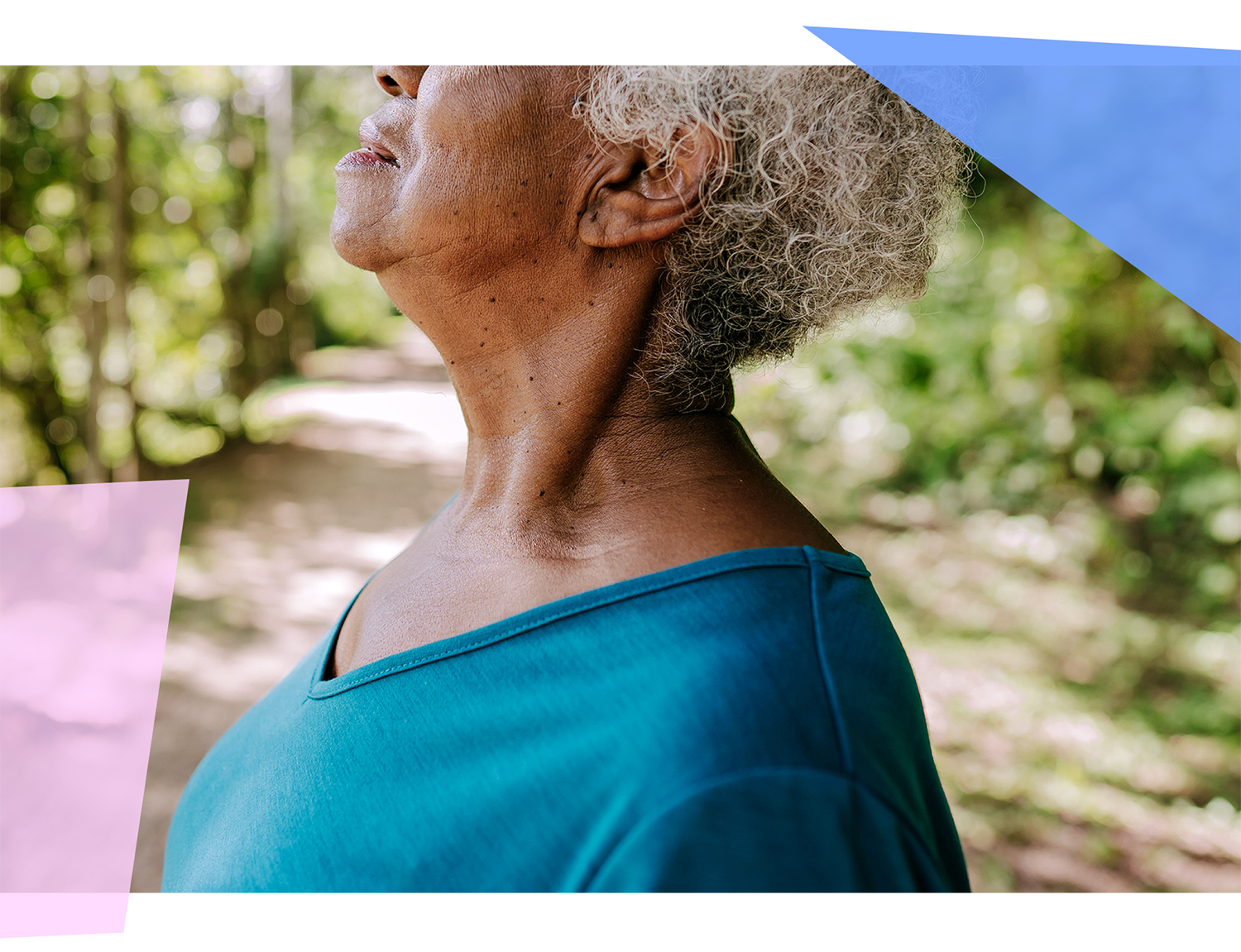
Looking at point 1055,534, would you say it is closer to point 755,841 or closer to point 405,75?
point 405,75

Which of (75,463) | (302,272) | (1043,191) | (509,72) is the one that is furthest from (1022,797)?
(302,272)

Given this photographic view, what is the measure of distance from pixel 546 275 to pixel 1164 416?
4865 mm

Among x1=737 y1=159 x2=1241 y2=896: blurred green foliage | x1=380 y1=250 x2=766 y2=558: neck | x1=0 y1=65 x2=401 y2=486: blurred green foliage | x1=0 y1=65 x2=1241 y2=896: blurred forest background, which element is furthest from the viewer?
x1=0 y1=65 x2=401 y2=486: blurred green foliage

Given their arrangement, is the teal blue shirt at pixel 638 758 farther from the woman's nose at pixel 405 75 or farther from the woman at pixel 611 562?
the woman's nose at pixel 405 75

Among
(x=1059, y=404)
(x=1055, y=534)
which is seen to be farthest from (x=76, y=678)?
(x=1059, y=404)

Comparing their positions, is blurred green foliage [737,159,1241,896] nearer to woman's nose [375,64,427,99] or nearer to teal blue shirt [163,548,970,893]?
woman's nose [375,64,427,99]

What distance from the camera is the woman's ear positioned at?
4.07ft

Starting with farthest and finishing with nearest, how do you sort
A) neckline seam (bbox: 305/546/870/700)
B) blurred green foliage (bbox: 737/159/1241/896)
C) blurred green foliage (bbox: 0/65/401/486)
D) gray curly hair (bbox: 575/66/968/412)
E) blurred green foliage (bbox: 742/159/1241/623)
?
1. blurred green foliage (bbox: 0/65/401/486)
2. blurred green foliage (bbox: 742/159/1241/623)
3. blurred green foliage (bbox: 737/159/1241/896)
4. gray curly hair (bbox: 575/66/968/412)
5. neckline seam (bbox: 305/546/870/700)

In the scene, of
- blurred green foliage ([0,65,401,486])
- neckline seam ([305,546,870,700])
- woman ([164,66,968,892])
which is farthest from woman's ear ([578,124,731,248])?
blurred green foliage ([0,65,401,486])

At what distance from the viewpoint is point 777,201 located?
1.27 m

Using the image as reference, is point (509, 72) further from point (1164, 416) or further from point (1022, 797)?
point (1164, 416)

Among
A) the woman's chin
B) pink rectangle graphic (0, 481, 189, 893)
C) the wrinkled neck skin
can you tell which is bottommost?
pink rectangle graphic (0, 481, 189, 893)

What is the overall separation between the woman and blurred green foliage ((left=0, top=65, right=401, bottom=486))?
534cm
